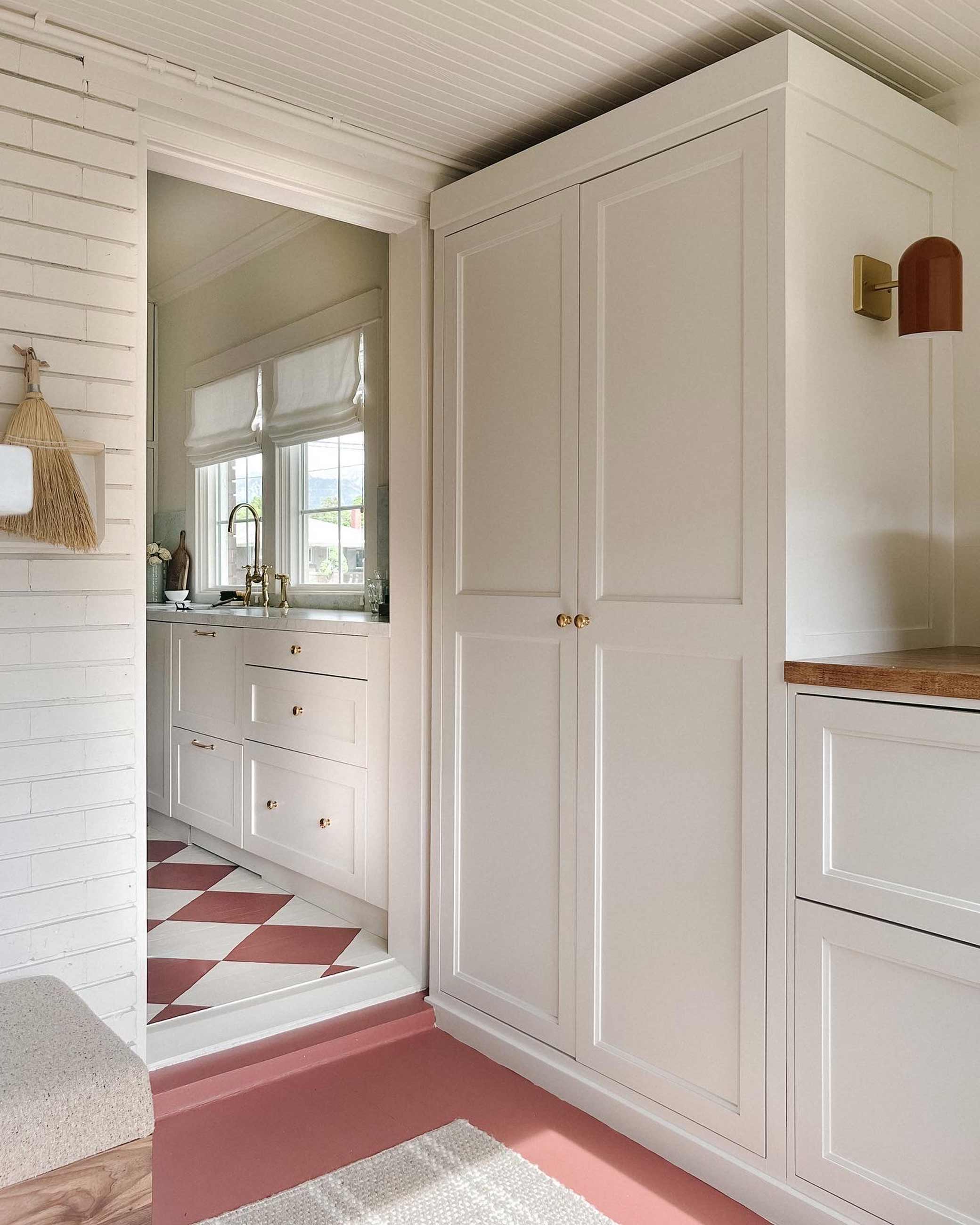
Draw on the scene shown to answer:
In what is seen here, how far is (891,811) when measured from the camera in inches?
66.8

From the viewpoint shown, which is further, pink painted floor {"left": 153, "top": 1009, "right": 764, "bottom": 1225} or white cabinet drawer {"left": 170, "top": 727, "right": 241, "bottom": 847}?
white cabinet drawer {"left": 170, "top": 727, "right": 241, "bottom": 847}

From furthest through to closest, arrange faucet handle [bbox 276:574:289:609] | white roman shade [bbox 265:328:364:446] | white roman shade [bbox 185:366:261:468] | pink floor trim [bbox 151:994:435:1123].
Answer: white roman shade [bbox 185:366:261:468] < faucet handle [bbox 276:574:289:609] < white roman shade [bbox 265:328:364:446] < pink floor trim [bbox 151:994:435:1123]

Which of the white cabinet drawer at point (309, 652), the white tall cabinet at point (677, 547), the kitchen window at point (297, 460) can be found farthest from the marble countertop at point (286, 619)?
the white tall cabinet at point (677, 547)

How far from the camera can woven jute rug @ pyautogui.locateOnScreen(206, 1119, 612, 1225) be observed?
1859 mm

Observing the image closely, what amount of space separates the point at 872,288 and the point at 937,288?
17 cm

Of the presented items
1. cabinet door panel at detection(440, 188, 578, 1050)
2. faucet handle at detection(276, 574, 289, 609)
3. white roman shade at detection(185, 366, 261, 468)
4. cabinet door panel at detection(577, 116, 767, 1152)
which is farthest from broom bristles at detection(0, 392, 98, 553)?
white roman shade at detection(185, 366, 261, 468)

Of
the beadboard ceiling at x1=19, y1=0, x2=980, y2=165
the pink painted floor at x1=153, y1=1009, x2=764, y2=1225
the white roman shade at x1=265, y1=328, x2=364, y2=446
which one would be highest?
the beadboard ceiling at x1=19, y1=0, x2=980, y2=165

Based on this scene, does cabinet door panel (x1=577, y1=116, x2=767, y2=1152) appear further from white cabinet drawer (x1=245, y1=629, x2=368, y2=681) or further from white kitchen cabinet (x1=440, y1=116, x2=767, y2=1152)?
white cabinet drawer (x1=245, y1=629, x2=368, y2=681)

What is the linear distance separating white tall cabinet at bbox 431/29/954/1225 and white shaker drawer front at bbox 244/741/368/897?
2.24ft

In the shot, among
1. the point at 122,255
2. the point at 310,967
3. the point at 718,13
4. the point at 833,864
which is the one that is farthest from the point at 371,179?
the point at 310,967

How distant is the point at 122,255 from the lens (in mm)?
2193

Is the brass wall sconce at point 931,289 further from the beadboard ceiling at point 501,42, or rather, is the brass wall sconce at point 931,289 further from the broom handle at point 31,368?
the broom handle at point 31,368

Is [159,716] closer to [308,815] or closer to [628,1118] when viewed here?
[308,815]

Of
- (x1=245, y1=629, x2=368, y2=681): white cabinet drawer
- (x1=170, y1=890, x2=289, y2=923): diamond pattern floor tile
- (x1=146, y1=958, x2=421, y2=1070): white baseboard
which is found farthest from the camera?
(x1=170, y1=890, x2=289, y2=923): diamond pattern floor tile
